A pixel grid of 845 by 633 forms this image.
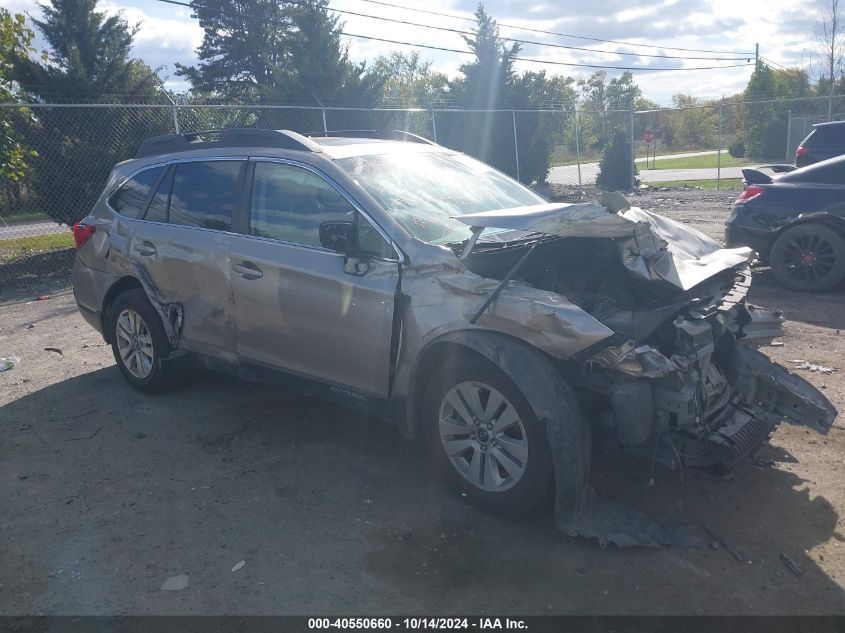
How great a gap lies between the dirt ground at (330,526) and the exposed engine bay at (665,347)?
427 mm

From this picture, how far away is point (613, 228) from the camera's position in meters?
3.82

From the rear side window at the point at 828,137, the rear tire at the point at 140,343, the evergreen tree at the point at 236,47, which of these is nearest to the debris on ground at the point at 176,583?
the rear tire at the point at 140,343

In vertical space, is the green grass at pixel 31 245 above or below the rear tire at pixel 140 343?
above

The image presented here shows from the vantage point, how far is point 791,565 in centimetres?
334

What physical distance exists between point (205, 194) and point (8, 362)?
3.16 m

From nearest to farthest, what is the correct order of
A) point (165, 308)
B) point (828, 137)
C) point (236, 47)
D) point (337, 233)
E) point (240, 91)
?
1. point (337, 233)
2. point (165, 308)
3. point (828, 137)
4. point (240, 91)
5. point (236, 47)

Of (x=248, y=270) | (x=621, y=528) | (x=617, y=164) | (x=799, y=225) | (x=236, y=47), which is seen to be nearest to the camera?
(x=621, y=528)

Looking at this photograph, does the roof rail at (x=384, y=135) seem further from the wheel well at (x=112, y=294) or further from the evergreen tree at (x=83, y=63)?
the evergreen tree at (x=83, y=63)

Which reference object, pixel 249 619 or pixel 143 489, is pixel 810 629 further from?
pixel 143 489

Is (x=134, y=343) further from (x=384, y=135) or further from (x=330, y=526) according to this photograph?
(x=330, y=526)

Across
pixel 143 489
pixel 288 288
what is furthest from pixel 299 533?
pixel 288 288

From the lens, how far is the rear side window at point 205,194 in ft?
16.5

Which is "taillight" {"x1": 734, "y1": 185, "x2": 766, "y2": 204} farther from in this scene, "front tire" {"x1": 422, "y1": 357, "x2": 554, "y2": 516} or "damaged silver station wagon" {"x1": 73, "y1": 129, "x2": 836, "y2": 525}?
"front tire" {"x1": 422, "y1": 357, "x2": 554, "y2": 516}

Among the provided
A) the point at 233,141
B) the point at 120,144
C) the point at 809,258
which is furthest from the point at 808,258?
the point at 120,144
